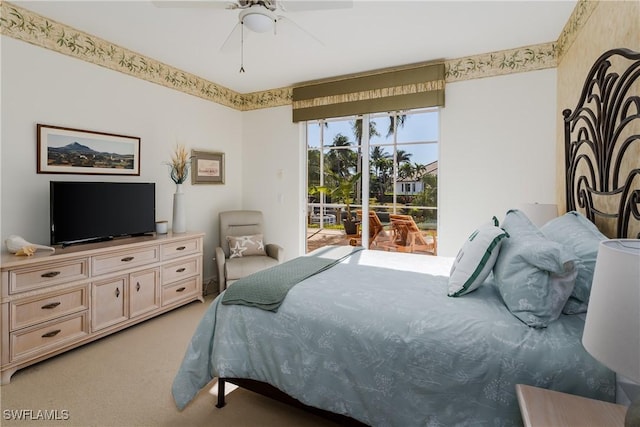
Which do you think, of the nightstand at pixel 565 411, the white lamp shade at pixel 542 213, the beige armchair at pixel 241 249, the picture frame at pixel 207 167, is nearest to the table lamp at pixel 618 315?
the nightstand at pixel 565 411

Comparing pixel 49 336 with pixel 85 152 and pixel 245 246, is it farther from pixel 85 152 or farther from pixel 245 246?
pixel 245 246

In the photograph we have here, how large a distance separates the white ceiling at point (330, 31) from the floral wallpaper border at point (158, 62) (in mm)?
79

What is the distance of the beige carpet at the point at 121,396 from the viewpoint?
1961mm

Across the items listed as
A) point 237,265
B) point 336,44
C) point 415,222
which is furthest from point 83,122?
point 415,222

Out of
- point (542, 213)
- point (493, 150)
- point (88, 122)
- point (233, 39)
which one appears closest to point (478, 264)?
point (542, 213)

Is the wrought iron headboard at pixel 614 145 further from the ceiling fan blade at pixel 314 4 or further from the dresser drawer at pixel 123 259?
the dresser drawer at pixel 123 259

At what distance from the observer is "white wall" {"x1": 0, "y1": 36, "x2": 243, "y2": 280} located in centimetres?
269

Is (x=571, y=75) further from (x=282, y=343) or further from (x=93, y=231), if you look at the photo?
(x=93, y=231)

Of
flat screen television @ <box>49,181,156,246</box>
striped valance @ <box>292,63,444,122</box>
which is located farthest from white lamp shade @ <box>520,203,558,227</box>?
flat screen television @ <box>49,181,156,246</box>

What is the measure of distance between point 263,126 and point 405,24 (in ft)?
8.15

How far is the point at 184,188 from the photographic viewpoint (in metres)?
4.16

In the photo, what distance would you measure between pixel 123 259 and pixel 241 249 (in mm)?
1373

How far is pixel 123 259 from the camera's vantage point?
3027mm

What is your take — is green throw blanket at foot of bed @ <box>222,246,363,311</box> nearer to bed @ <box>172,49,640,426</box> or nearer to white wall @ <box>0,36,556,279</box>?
bed @ <box>172,49,640,426</box>
